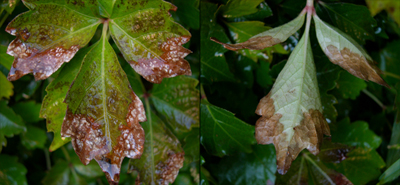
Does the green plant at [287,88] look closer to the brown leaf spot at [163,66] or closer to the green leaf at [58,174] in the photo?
the brown leaf spot at [163,66]

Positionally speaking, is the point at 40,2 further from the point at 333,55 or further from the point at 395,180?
the point at 395,180

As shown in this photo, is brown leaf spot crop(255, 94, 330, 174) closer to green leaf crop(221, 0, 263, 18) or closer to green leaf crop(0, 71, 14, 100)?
green leaf crop(221, 0, 263, 18)

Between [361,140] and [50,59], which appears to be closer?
[50,59]

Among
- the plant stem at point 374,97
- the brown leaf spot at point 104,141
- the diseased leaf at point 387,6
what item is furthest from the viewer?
the plant stem at point 374,97

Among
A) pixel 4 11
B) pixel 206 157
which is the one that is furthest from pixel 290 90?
pixel 4 11

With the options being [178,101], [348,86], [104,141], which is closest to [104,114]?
[104,141]

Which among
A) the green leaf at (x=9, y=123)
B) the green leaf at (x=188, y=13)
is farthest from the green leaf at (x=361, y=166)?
the green leaf at (x=9, y=123)

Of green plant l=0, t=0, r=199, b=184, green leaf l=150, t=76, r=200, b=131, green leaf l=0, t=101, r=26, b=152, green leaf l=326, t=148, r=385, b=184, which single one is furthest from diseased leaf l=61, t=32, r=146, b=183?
green leaf l=326, t=148, r=385, b=184
